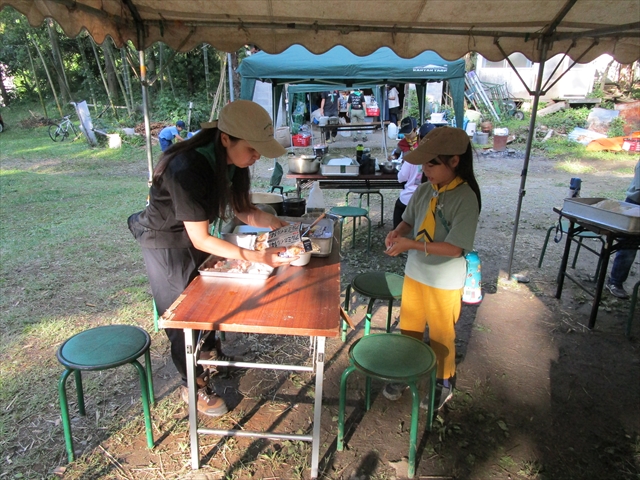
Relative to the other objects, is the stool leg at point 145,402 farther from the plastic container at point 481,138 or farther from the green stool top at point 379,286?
the plastic container at point 481,138

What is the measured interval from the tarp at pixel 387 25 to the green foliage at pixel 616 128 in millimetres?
11591

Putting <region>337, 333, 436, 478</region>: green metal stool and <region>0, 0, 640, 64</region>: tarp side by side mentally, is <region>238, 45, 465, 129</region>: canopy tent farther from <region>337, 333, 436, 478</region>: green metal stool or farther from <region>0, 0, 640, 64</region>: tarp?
<region>337, 333, 436, 478</region>: green metal stool

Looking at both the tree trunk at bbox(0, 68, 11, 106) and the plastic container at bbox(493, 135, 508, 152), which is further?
the tree trunk at bbox(0, 68, 11, 106)

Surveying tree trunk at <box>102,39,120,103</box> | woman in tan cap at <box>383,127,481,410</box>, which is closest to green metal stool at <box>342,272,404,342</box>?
woman in tan cap at <box>383,127,481,410</box>

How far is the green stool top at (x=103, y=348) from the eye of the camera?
187cm

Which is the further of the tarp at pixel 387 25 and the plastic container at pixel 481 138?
the plastic container at pixel 481 138

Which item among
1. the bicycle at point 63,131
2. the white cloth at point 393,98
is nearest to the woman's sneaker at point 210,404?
the white cloth at point 393,98

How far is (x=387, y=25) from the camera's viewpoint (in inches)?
129

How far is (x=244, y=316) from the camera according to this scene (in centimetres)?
165

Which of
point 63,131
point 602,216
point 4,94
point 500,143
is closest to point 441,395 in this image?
point 602,216

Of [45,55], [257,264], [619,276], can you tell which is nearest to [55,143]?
[45,55]

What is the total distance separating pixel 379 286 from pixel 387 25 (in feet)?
6.86

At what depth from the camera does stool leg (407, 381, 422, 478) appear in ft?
6.12

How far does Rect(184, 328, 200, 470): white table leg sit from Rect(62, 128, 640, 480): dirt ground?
10cm
